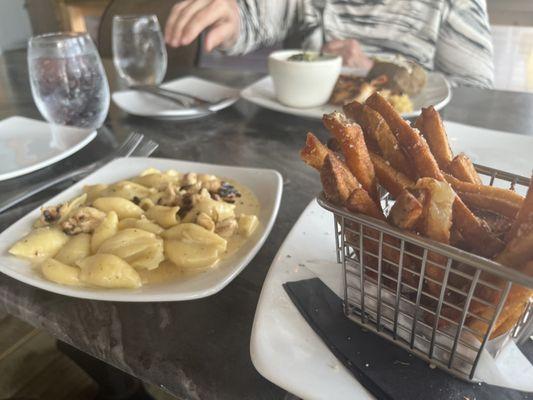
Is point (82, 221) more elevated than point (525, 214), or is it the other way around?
point (525, 214)

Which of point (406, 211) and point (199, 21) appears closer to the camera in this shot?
point (406, 211)

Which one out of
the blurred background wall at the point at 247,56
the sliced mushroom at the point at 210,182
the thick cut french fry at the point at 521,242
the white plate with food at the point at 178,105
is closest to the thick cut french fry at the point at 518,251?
the thick cut french fry at the point at 521,242

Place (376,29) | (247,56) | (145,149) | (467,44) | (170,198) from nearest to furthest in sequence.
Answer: (170,198), (145,149), (467,44), (376,29), (247,56)

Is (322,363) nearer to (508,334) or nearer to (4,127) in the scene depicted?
(508,334)

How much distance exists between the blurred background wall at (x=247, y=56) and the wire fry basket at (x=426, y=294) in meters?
2.28

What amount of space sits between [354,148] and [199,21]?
3.54ft

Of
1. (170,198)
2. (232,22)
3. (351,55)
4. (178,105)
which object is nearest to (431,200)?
(170,198)

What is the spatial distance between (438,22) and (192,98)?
0.96m

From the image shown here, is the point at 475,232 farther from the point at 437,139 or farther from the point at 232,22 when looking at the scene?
the point at 232,22

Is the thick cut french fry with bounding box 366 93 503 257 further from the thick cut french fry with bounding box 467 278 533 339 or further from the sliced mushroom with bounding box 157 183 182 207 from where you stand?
the sliced mushroom with bounding box 157 183 182 207

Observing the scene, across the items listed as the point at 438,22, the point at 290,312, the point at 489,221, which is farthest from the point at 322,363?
the point at 438,22

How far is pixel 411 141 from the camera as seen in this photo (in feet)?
1.34

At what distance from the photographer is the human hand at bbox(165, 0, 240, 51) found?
1.32m

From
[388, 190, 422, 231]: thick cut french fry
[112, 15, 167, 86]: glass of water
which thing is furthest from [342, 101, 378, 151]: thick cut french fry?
[112, 15, 167, 86]: glass of water
